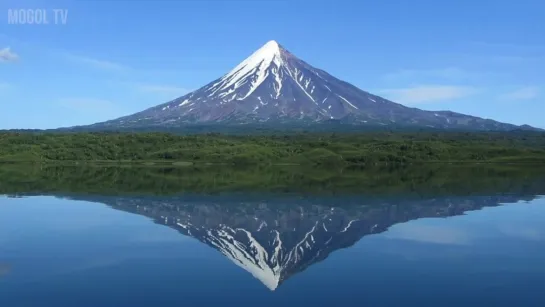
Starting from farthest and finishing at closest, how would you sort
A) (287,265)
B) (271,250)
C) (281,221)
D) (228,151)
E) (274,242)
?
(228,151) → (281,221) → (274,242) → (271,250) → (287,265)

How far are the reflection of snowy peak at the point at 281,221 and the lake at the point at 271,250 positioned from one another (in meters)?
0.05

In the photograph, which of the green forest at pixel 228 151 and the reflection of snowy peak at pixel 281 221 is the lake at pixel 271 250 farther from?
the green forest at pixel 228 151

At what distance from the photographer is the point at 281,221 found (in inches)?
946

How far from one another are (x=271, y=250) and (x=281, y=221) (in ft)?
21.4

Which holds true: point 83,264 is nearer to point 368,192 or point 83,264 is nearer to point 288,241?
point 288,241

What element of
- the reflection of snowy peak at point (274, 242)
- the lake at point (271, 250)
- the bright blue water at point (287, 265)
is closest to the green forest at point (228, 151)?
the lake at point (271, 250)

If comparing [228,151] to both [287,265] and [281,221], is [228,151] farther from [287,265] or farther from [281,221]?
[287,265]

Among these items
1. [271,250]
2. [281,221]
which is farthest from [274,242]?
[281,221]

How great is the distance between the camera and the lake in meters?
12.2

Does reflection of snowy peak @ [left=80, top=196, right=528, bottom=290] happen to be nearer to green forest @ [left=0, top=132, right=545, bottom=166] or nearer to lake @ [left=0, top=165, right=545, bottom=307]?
lake @ [left=0, top=165, right=545, bottom=307]

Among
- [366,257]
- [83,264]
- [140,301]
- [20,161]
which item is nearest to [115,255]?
[83,264]

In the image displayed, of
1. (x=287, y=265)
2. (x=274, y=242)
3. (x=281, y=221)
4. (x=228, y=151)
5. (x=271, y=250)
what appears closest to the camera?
(x=287, y=265)

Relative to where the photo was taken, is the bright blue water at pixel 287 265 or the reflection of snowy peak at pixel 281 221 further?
A: the reflection of snowy peak at pixel 281 221

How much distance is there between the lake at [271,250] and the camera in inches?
481
